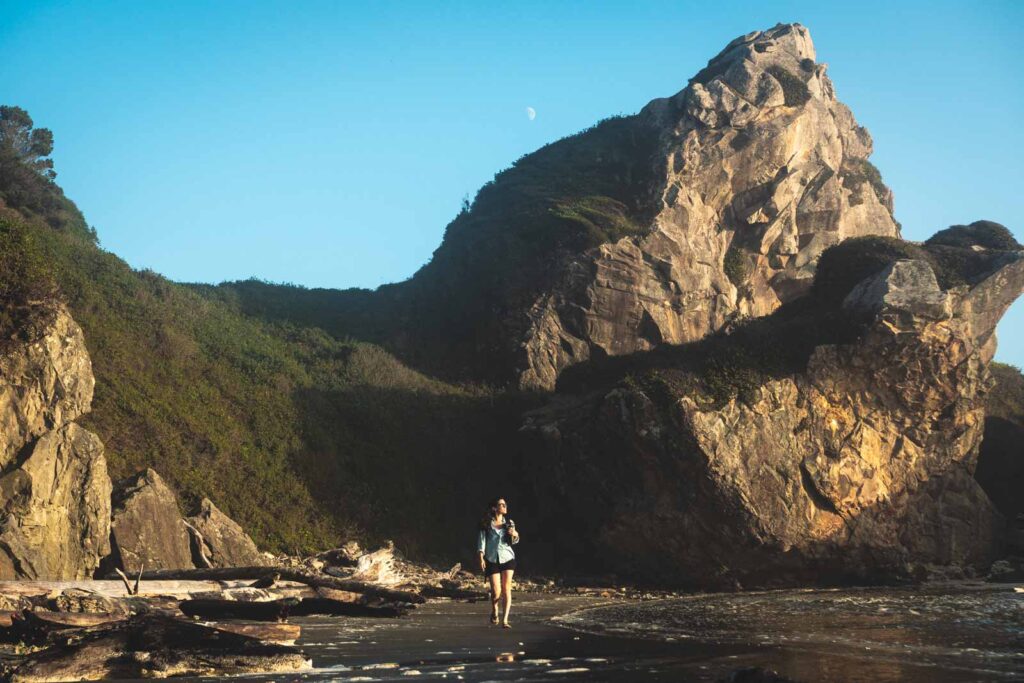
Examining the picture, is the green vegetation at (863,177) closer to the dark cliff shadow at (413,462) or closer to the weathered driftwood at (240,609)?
the dark cliff shadow at (413,462)

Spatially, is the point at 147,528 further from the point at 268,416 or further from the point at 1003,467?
the point at 1003,467

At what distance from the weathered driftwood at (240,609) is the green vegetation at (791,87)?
145ft

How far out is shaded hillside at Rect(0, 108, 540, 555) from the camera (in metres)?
30.1

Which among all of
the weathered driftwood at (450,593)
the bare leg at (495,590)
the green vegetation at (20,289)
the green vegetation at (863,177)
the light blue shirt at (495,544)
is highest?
the green vegetation at (863,177)

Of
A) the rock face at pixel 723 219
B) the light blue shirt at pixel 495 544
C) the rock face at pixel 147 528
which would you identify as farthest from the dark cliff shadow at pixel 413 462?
the light blue shirt at pixel 495 544

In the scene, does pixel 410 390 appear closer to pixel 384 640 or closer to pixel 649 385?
pixel 649 385

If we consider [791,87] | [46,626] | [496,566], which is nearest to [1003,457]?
[791,87]

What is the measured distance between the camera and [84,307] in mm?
34281

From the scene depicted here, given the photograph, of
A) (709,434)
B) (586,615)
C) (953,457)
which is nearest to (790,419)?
(709,434)

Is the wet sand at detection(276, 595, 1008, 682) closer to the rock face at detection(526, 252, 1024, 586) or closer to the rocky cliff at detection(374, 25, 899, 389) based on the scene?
the rock face at detection(526, 252, 1024, 586)

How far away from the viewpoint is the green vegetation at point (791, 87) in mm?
51656

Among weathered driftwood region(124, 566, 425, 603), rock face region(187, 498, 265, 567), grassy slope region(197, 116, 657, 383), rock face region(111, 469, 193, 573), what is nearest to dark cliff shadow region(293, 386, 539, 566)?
grassy slope region(197, 116, 657, 383)

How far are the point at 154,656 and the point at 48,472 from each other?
14165 millimetres

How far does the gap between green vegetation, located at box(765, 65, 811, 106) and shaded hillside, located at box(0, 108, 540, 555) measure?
23.4 m
